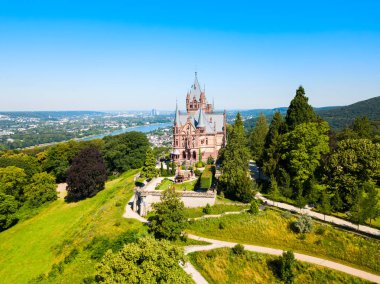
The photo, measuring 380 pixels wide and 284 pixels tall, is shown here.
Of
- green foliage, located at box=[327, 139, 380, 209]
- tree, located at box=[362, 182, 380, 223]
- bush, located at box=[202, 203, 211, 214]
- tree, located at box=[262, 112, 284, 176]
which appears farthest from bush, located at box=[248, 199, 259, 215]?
tree, located at box=[362, 182, 380, 223]

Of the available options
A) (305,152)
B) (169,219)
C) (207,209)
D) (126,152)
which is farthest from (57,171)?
(305,152)

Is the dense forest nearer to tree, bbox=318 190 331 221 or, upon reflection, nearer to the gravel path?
the gravel path

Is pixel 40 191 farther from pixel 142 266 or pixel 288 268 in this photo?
pixel 288 268

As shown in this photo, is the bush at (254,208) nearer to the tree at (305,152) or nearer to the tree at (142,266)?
the tree at (305,152)

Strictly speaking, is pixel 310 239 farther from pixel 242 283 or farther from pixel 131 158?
pixel 131 158

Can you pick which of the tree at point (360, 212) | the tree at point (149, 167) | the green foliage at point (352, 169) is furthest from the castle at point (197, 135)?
the tree at point (360, 212)

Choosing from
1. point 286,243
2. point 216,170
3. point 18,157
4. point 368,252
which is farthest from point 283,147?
point 18,157
